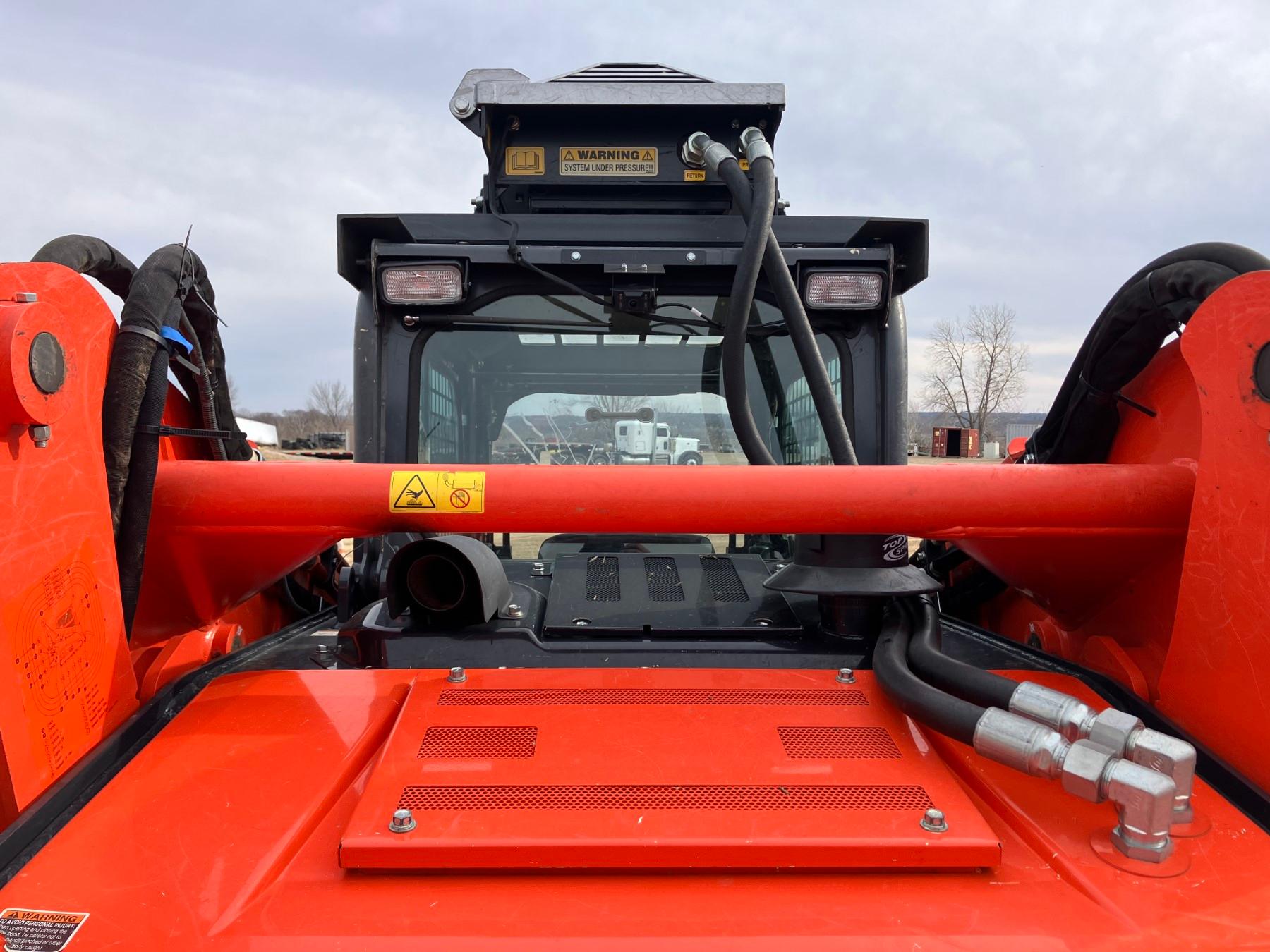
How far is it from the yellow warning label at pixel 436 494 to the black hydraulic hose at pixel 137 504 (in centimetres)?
49

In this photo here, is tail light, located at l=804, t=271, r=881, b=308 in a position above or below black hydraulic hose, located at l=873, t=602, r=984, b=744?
above

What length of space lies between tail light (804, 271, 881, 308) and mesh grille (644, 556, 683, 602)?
2.98 ft

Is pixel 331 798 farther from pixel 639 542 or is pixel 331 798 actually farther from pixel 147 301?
pixel 639 542

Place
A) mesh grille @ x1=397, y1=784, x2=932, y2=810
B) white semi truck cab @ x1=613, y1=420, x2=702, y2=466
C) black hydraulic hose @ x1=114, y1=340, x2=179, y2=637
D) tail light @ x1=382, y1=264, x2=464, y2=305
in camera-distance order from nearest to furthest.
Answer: mesh grille @ x1=397, y1=784, x2=932, y2=810 < black hydraulic hose @ x1=114, y1=340, x2=179, y2=637 < tail light @ x1=382, y1=264, x2=464, y2=305 < white semi truck cab @ x1=613, y1=420, x2=702, y2=466

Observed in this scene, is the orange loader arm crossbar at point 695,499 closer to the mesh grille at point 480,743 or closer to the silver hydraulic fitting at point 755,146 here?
the mesh grille at point 480,743

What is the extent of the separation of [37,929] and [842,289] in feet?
7.57

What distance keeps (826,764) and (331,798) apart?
0.91 meters

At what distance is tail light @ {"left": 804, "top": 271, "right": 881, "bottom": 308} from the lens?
2.40 metres

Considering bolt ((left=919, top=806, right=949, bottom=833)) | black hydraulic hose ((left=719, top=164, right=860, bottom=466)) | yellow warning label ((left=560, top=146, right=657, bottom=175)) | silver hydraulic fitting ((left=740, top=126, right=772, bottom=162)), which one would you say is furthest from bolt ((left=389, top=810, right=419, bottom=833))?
yellow warning label ((left=560, top=146, right=657, bottom=175))

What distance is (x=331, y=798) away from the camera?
143 centimetres

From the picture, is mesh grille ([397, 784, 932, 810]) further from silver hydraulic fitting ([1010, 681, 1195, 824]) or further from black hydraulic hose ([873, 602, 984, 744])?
silver hydraulic fitting ([1010, 681, 1195, 824])

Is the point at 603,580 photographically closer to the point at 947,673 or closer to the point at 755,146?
the point at 947,673

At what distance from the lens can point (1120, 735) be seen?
1291 millimetres

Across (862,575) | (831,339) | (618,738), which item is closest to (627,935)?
(618,738)
